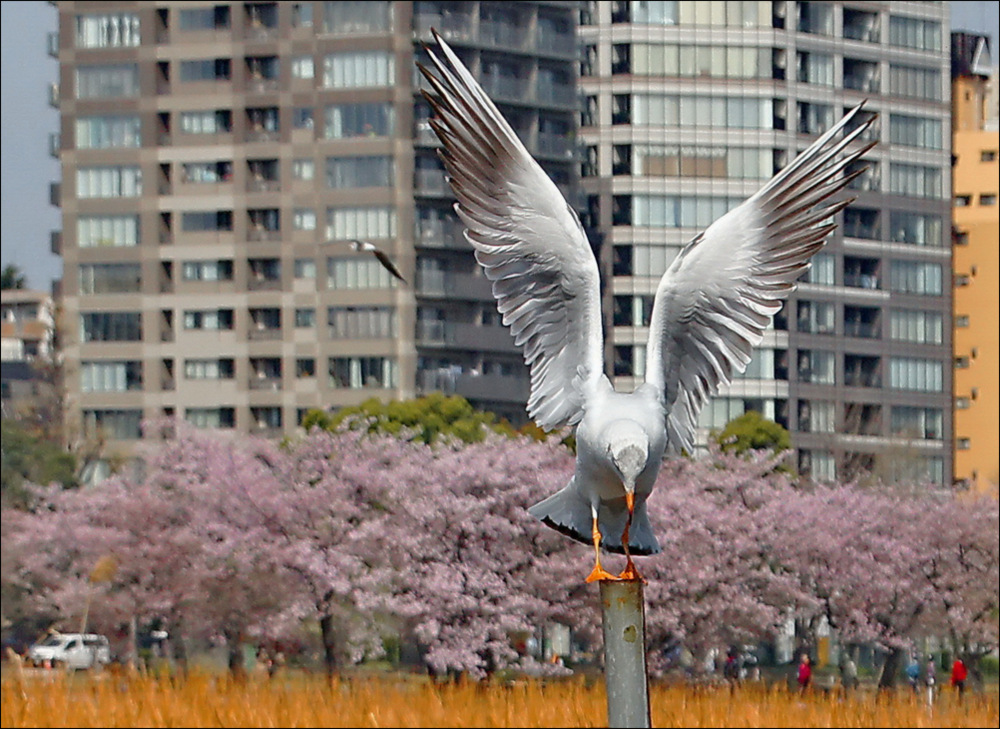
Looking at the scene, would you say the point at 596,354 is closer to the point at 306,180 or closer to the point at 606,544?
the point at 606,544

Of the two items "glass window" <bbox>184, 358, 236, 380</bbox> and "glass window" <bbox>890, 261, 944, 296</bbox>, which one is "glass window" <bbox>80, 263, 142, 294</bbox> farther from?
"glass window" <bbox>890, 261, 944, 296</bbox>

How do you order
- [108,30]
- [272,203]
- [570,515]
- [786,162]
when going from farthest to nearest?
[786,162] → [108,30] → [272,203] → [570,515]

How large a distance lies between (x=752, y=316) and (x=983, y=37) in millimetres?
113001

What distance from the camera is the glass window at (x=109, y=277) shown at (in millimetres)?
92750

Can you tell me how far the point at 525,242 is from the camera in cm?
837

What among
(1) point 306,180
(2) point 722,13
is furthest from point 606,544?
(2) point 722,13

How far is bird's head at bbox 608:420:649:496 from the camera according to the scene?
683 cm

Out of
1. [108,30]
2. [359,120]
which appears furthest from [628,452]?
[108,30]

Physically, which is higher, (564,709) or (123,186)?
(123,186)

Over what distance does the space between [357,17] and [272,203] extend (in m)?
8.11

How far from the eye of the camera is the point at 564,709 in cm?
2472

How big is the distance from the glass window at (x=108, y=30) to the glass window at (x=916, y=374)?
35.1 m

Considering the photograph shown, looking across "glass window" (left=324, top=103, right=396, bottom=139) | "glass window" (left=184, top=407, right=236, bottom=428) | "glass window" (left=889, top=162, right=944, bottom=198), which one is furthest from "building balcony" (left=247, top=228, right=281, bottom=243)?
"glass window" (left=889, top=162, right=944, bottom=198)

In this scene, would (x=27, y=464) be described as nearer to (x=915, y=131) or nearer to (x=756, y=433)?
(x=756, y=433)
